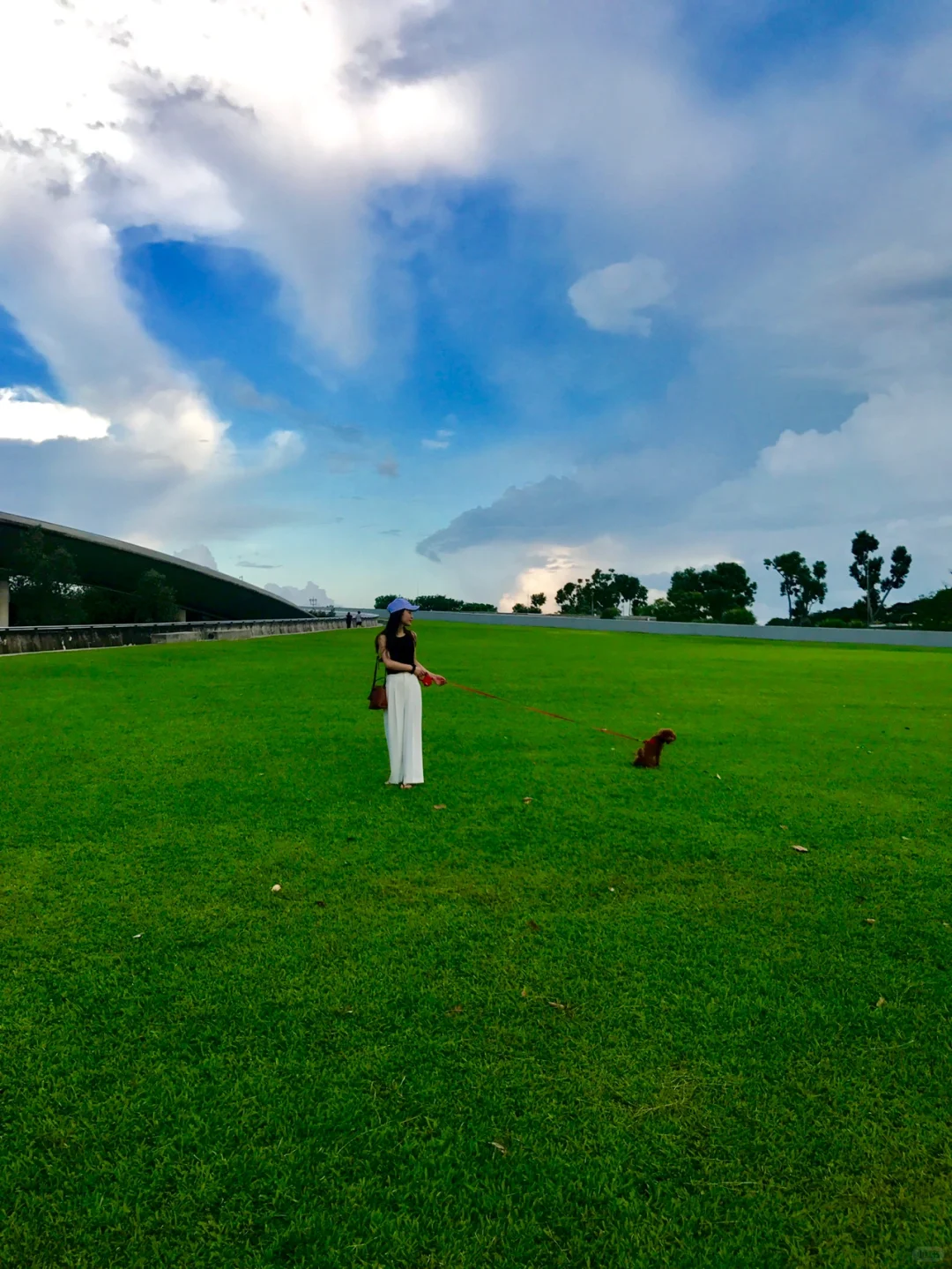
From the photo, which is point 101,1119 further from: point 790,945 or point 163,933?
point 790,945

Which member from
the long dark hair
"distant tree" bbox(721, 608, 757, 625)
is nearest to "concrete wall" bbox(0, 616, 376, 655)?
the long dark hair

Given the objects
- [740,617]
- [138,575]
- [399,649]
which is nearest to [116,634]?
[399,649]

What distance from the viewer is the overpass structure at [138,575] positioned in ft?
145

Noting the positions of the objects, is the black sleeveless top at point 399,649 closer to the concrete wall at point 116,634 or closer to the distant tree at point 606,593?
the concrete wall at point 116,634

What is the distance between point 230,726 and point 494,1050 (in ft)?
27.3

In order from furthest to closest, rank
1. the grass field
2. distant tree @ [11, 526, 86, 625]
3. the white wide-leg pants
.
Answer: distant tree @ [11, 526, 86, 625], the white wide-leg pants, the grass field

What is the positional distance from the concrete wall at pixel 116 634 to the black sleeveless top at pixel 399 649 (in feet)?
61.7

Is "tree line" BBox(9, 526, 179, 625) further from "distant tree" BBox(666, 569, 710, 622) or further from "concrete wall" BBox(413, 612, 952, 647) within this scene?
"distant tree" BBox(666, 569, 710, 622)

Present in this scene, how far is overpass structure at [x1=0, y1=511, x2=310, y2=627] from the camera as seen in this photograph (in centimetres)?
4431

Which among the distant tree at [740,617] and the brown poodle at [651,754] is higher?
the distant tree at [740,617]

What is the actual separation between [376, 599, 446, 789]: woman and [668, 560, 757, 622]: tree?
3212 inches

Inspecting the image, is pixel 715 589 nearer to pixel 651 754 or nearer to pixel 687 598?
pixel 687 598

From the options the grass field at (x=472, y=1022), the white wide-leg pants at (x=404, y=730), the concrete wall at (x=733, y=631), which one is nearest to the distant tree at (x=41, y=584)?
the concrete wall at (x=733, y=631)

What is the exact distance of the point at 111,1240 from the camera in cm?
217
